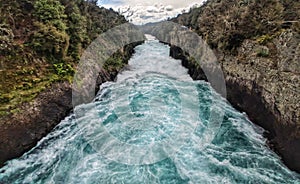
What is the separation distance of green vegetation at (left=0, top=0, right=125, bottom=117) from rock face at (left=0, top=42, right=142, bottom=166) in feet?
1.00

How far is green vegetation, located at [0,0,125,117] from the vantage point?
9500 millimetres

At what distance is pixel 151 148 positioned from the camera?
8.89 metres

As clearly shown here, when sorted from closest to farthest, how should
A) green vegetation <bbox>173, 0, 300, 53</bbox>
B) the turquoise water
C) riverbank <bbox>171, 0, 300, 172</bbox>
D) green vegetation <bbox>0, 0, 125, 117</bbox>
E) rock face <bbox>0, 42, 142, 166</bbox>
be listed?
the turquoise water < rock face <bbox>0, 42, 142, 166</bbox> < riverbank <bbox>171, 0, 300, 172</bbox> < green vegetation <bbox>0, 0, 125, 117</bbox> < green vegetation <bbox>173, 0, 300, 53</bbox>

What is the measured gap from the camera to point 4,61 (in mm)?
10016

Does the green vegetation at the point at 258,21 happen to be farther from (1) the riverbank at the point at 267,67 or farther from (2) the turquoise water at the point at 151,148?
(2) the turquoise water at the point at 151,148

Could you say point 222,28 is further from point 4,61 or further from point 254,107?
point 4,61

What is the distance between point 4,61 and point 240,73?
39.3 ft

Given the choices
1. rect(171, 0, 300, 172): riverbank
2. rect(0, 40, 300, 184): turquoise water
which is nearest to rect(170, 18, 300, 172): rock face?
rect(171, 0, 300, 172): riverbank

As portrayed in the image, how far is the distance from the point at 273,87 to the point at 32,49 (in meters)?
11.5

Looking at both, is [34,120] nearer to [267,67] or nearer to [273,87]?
[273,87]

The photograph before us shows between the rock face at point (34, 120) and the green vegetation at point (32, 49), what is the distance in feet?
1.00

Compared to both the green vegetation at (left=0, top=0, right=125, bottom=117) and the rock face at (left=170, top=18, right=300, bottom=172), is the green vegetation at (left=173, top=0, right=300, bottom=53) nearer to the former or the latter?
the rock face at (left=170, top=18, right=300, bottom=172)

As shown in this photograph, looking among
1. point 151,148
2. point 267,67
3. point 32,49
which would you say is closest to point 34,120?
point 32,49

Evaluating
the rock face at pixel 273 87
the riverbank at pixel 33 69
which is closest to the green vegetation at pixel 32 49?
the riverbank at pixel 33 69
